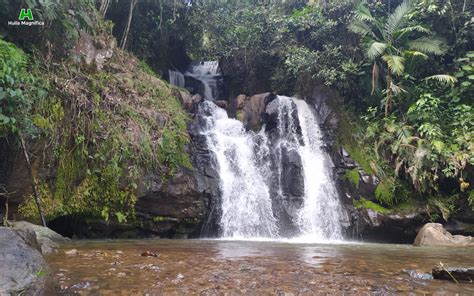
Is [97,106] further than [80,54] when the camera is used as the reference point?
No

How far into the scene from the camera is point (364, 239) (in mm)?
11523

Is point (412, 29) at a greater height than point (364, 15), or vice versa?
point (364, 15)

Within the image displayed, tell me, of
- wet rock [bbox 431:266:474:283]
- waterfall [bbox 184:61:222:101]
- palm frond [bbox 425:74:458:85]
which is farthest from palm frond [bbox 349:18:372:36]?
wet rock [bbox 431:266:474:283]

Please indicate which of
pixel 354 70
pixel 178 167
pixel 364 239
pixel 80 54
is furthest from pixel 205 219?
pixel 354 70

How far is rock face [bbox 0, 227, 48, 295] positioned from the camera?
328cm

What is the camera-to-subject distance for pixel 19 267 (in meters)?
3.59

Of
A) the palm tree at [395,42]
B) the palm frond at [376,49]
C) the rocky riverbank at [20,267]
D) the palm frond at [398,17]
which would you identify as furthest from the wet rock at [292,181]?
the rocky riverbank at [20,267]

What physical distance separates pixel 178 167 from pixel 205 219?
1.76 m

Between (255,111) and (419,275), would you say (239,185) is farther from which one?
(419,275)

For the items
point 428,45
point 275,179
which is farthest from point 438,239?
point 428,45

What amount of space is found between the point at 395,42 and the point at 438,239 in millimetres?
8634

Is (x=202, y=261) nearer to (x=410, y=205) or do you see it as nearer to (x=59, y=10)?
(x=59, y=10)

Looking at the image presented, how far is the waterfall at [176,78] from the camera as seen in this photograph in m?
19.0

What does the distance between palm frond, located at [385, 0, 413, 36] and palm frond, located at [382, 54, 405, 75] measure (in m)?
1.74
